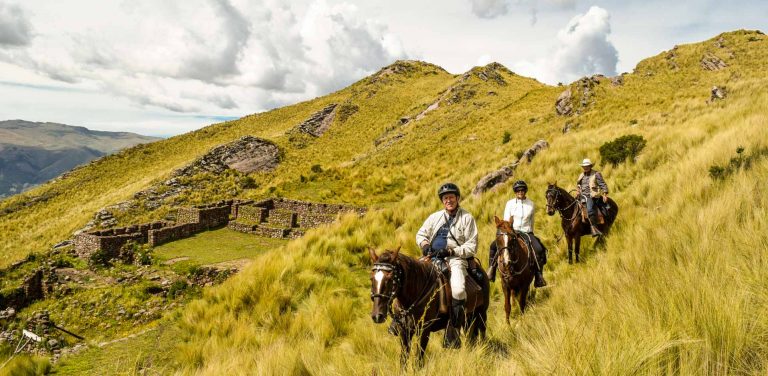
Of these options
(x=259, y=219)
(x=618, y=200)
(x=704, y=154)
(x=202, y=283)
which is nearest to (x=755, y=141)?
(x=704, y=154)

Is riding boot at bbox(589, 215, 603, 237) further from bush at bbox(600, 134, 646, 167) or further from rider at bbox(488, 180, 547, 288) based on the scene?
bush at bbox(600, 134, 646, 167)

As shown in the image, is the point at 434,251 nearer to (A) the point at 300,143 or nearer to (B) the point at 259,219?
Answer: (B) the point at 259,219

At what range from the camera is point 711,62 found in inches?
1537

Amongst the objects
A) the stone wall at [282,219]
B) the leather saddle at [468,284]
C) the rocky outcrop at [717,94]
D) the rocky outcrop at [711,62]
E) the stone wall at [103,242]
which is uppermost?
the rocky outcrop at [711,62]

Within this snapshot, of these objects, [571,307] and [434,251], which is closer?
[571,307]

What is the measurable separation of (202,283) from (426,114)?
146ft

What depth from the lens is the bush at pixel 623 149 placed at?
54.7 ft

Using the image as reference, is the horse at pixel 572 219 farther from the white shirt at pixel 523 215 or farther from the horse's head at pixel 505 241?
the horse's head at pixel 505 241

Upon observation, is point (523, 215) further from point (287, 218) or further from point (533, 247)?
point (287, 218)

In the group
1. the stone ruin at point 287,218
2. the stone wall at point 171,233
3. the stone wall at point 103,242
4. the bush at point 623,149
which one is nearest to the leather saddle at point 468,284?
the bush at point 623,149

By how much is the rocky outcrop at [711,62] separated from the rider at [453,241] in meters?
47.1

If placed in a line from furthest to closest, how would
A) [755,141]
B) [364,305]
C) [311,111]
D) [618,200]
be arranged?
[311,111]
[618,200]
[755,141]
[364,305]

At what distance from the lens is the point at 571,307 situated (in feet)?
16.5

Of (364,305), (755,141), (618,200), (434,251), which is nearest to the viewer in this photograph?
(434,251)
